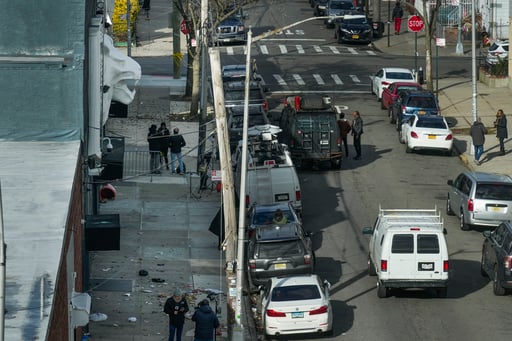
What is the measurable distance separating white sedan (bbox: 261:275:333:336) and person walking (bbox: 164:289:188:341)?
6.61 feet

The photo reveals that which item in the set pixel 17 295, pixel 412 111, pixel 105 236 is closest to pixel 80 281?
pixel 105 236

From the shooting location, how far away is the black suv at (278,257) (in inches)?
1169

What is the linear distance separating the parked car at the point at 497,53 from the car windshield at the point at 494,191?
86.0ft

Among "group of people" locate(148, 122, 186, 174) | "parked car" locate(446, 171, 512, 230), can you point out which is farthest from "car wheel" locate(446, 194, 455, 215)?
"group of people" locate(148, 122, 186, 174)

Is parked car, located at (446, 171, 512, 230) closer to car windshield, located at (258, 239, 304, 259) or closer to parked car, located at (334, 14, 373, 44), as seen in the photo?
car windshield, located at (258, 239, 304, 259)

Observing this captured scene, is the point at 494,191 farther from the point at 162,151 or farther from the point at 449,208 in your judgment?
the point at 162,151

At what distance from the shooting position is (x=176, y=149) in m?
42.8

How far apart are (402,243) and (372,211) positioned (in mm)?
8871

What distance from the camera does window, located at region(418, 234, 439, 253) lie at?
28.6 m

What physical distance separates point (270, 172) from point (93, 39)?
10.3 m

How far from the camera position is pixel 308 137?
42344 mm

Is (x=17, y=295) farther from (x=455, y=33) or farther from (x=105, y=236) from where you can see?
(x=455, y=33)

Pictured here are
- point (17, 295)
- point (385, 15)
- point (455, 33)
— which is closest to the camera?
point (17, 295)

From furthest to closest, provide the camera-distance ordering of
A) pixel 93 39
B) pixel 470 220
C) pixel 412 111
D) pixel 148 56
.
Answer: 1. pixel 148 56
2. pixel 412 111
3. pixel 470 220
4. pixel 93 39
